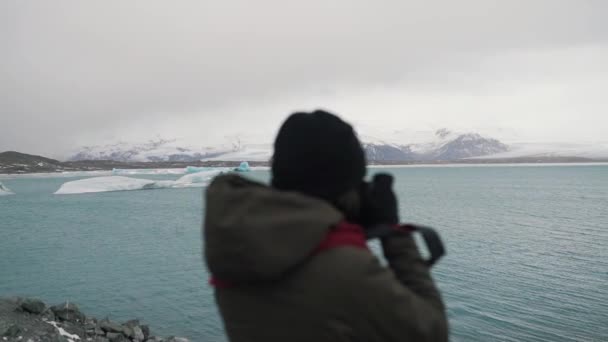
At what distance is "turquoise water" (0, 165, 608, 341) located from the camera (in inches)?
446

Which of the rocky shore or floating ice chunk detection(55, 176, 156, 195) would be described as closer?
the rocky shore

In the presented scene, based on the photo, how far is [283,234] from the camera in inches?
52.0

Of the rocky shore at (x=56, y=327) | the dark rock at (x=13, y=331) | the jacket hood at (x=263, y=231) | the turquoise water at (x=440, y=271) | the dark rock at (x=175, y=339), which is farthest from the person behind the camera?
the turquoise water at (x=440, y=271)

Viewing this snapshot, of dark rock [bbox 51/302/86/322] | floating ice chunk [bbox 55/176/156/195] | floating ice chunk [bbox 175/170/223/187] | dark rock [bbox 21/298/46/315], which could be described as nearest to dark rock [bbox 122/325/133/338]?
dark rock [bbox 51/302/86/322]

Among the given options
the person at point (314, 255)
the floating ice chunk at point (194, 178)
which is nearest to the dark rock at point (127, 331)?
the person at point (314, 255)

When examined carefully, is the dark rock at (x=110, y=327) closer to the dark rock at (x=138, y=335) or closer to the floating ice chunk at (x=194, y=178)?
the dark rock at (x=138, y=335)

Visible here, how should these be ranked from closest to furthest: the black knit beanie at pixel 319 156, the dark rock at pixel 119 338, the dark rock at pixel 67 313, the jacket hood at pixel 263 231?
the jacket hood at pixel 263 231
the black knit beanie at pixel 319 156
the dark rock at pixel 119 338
the dark rock at pixel 67 313

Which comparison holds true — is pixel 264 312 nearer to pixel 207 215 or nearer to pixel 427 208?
pixel 207 215

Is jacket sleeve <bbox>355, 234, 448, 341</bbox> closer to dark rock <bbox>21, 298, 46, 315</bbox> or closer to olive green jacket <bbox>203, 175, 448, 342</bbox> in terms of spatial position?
olive green jacket <bbox>203, 175, 448, 342</bbox>

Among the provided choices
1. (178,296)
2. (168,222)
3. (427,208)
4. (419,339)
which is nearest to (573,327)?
(178,296)

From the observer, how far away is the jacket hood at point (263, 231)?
1.31m

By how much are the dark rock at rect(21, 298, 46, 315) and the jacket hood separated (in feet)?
29.2

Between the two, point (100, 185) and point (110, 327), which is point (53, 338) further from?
point (100, 185)

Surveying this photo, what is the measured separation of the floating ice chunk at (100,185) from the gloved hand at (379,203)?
194ft
